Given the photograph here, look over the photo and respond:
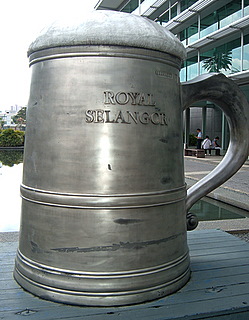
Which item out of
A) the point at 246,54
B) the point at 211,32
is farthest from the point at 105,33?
the point at 211,32

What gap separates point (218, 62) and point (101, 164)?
1805 centimetres

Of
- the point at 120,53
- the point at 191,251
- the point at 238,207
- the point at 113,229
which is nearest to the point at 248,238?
the point at 191,251

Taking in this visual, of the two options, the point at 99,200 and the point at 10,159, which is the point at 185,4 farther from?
the point at 99,200

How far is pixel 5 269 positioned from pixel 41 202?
2.64ft

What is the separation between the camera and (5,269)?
8.18 feet

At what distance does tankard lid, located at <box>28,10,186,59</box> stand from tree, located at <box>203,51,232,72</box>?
641 inches

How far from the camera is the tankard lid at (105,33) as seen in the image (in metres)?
1.92

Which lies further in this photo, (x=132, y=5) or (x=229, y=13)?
(x=132, y=5)

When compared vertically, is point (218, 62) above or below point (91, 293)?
above

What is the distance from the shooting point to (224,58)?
58.1 ft

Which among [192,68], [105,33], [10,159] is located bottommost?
[10,159]

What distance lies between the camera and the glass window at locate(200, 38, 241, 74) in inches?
663

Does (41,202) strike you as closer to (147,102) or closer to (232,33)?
(147,102)

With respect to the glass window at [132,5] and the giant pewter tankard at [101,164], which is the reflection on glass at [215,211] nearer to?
the giant pewter tankard at [101,164]
